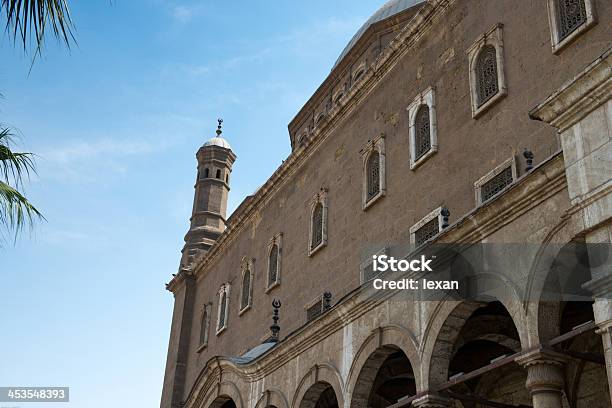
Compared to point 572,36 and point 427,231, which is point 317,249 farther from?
point 572,36

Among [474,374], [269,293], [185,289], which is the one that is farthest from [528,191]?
[185,289]

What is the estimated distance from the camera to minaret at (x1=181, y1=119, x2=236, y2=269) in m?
26.7

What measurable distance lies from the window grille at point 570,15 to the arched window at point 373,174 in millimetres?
4882

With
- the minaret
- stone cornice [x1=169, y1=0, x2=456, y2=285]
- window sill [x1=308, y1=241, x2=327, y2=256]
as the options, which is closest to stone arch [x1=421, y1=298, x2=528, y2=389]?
stone cornice [x1=169, y1=0, x2=456, y2=285]

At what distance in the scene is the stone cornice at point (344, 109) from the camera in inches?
560

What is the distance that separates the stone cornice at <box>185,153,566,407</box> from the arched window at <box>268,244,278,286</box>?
302 centimetres

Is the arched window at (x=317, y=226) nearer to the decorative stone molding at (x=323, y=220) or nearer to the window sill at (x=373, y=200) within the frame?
the decorative stone molding at (x=323, y=220)

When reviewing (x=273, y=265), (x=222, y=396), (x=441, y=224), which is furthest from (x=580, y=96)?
(x=273, y=265)

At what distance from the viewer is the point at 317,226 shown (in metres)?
17.0

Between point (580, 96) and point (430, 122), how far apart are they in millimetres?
6712

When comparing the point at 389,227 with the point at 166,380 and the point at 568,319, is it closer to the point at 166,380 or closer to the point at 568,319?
the point at 568,319

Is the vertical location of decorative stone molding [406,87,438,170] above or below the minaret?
below

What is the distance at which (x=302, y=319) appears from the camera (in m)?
16.3

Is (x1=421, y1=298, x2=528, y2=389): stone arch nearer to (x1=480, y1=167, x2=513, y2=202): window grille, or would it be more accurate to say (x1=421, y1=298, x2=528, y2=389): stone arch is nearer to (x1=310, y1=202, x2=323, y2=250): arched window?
Answer: (x1=480, y1=167, x2=513, y2=202): window grille
